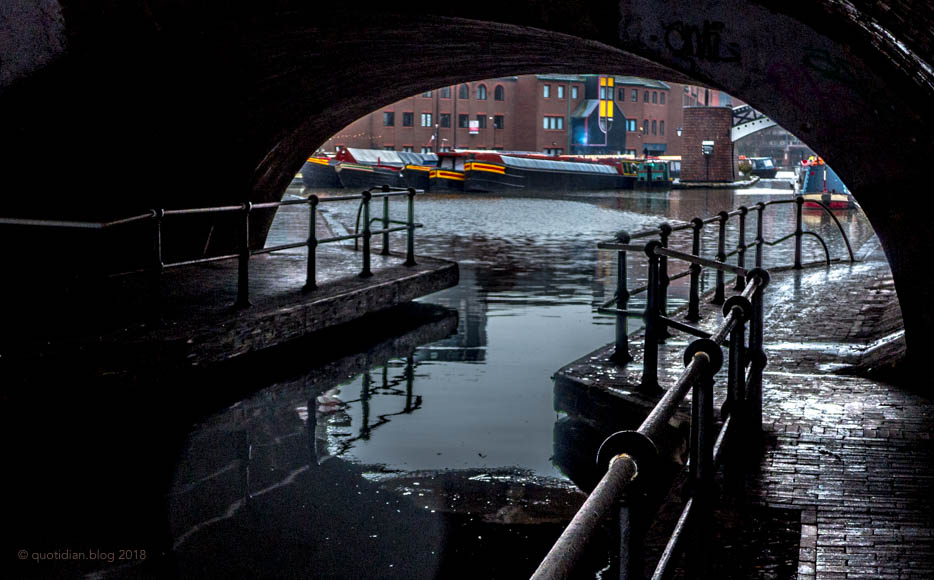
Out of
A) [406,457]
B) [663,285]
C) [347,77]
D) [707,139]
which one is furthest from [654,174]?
[406,457]

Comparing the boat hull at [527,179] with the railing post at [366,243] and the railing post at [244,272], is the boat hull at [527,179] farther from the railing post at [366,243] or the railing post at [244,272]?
the railing post at [244,272]

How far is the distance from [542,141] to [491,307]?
7211 centimetres

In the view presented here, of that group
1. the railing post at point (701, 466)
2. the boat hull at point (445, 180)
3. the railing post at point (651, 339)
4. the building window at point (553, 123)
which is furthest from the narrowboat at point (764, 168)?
the railing post at point (701, 466)

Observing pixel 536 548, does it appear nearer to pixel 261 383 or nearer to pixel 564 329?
pixel 261 383

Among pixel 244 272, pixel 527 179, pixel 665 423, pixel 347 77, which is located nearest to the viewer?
pixel 665 423

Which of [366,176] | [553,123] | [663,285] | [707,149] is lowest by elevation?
[366,176]

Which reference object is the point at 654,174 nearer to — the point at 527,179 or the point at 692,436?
the point at 527,179

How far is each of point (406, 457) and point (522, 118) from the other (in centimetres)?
7827

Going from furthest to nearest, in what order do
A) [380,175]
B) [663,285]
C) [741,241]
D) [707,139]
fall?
[707,139], [380,175], [741,241], [663,285]

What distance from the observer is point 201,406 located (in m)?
8.16

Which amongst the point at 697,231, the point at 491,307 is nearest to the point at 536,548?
the point at 697,231

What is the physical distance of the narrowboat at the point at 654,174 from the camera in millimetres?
62125

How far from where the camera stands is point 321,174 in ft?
190

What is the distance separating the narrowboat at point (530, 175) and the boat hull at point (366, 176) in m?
3.86
